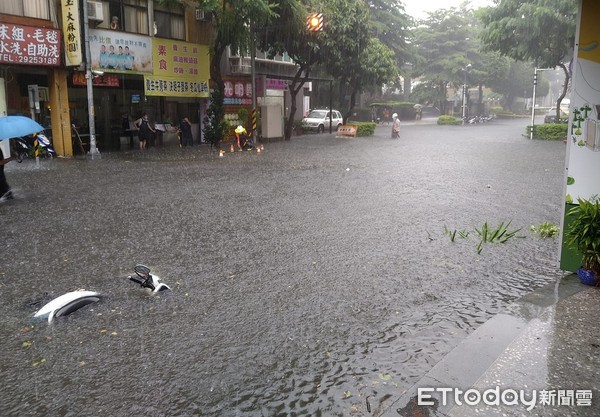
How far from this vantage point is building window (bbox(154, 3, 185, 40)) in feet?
73.7

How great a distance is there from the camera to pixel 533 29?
2803cm

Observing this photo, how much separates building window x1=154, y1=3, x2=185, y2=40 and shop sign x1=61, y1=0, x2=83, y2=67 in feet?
16.3

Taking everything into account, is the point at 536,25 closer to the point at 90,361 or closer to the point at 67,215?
the point at 67,215

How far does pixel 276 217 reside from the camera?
9141mm

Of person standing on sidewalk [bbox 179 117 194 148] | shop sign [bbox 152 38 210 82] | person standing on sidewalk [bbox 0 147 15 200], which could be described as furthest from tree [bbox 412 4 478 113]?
person standing on sidewalk [bbox 0 147 15 200]

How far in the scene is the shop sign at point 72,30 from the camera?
58.0 ft

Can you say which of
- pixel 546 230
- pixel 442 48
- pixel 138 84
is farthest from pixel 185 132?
pixel 442 48

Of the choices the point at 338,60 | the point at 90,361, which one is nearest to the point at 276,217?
the point at 90,361

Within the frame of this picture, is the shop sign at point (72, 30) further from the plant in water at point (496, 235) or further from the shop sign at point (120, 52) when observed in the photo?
the plant in water at point (496, 235)

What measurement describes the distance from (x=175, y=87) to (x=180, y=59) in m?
1.29

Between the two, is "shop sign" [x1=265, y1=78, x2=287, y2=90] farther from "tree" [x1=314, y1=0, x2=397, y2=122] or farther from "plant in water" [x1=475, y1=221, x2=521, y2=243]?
"plant in water" [x1=475, y1=221, x2=521, y2=243]

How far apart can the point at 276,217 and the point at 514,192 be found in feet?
18.8

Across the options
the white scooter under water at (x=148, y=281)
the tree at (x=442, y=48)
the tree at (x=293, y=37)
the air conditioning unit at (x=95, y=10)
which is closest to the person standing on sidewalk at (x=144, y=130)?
the air conditioning unit at (x=95, y=10)

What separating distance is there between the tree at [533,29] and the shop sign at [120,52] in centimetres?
1920
